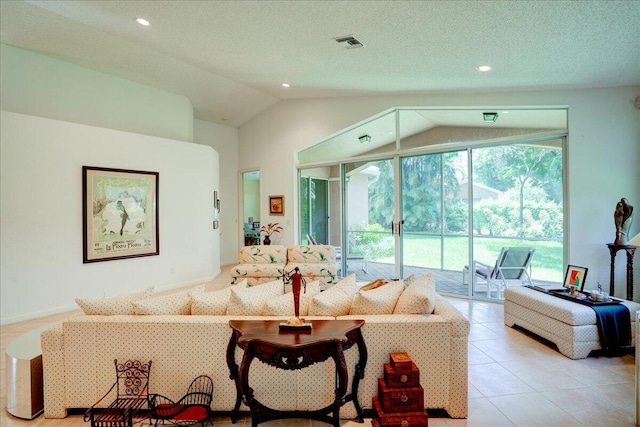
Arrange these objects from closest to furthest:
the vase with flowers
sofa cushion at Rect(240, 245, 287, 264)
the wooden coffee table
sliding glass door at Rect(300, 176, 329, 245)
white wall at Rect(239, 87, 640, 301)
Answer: the wooden coffee table < white wall at Rect(239, 87, 640, 301) < sofa cushion at Rect(240, 245, 287, 264) < sliding glass door at Rect(300, 176, 329, 245) < the vase with flowers

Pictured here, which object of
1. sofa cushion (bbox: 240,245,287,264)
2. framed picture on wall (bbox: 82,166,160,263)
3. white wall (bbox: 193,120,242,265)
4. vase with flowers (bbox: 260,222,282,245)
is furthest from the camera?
white wall (bbox: 193,120,242,265)

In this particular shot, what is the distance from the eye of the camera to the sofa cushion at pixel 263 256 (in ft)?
19.5

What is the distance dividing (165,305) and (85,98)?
191 inches

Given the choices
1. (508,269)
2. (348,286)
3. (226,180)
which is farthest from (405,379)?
(226,180)

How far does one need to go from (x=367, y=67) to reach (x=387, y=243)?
3129 mm

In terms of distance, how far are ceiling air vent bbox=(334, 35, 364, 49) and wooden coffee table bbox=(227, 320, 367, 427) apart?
3.05 m

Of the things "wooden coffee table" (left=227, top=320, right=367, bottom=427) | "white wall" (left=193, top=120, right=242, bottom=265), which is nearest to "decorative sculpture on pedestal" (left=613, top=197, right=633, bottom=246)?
"wooden coffee table" (left=227, top=320, right=367, bottom=427)

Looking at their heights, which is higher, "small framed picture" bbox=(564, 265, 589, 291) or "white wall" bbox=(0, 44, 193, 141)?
"white wall" bbox=(0, 44, 193, 141)

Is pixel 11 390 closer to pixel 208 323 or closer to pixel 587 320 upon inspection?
pixel 208 323

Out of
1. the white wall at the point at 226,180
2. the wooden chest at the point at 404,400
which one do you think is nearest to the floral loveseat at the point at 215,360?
the wooden chest at the point at 404,400

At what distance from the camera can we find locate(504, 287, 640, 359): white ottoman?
3.22 meters

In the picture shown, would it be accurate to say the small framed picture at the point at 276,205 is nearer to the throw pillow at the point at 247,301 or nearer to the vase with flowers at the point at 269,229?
the vase with flowers at the point at 269,229

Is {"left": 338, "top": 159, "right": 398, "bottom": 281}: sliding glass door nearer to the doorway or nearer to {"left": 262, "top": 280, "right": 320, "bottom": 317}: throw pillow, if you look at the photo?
the doorway

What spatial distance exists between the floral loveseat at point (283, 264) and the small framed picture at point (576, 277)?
3.18 meters
